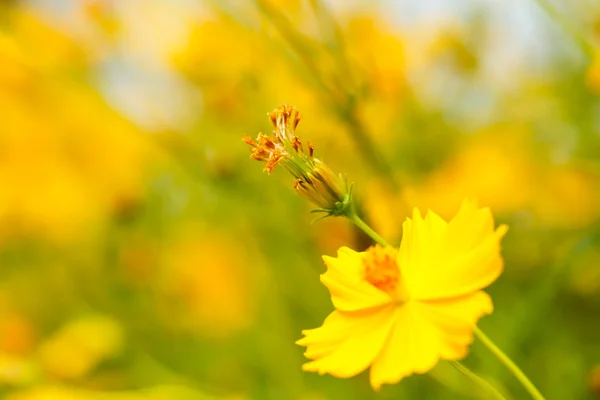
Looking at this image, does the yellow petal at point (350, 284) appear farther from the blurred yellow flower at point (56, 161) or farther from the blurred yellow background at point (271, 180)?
the blurred yellow flower at point (56, 161)

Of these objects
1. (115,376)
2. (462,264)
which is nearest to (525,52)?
(115,376)

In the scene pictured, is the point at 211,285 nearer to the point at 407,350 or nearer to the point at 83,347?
the point at 83,347

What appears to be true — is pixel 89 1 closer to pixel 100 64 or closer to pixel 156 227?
pixel 100 64

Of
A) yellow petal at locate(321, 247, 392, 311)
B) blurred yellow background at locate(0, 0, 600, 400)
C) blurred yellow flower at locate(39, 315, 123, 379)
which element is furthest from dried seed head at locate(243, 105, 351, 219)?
blurred yellow flower at locate(39, 315, 123, 379)

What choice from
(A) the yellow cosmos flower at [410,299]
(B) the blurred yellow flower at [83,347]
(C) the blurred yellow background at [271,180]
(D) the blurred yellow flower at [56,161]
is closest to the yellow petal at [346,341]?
(A) the yellow cosmos flower at [410,299]

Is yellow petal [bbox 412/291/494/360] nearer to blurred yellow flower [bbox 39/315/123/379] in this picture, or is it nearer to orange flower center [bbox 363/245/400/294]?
orange flower center [bbox 363/245/400/294]

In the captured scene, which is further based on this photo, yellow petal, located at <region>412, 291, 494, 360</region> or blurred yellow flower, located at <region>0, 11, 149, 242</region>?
blurred yellow flower, located at <region>0, 11, 149, 242</region>
